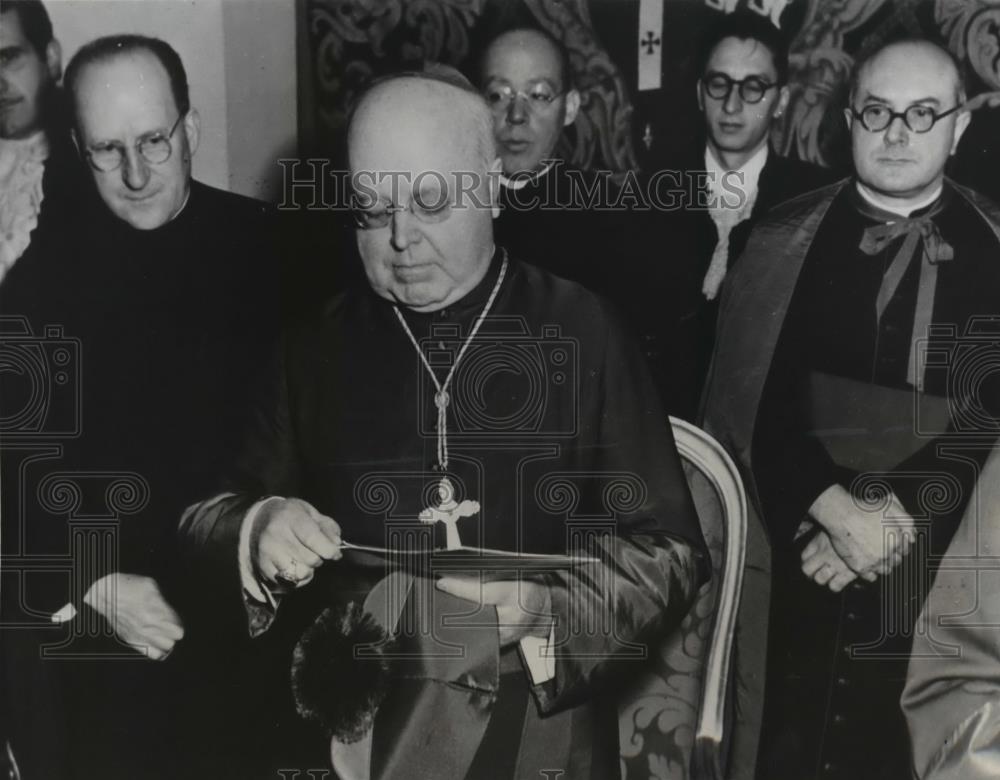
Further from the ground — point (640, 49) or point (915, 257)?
point (640, 49)

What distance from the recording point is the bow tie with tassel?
10.6 ft

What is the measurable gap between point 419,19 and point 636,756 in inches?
81.1

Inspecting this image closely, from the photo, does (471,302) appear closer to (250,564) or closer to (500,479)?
(500,479)

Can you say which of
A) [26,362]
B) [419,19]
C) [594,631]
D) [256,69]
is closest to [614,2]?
[419,19]

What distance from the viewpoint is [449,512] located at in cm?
317

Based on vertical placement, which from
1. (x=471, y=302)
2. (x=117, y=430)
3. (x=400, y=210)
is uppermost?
(x=400, y=210)

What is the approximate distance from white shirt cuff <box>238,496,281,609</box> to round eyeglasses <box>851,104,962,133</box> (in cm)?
187

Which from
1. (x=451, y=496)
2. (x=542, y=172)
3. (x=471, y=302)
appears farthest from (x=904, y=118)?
(x=451, y=496)

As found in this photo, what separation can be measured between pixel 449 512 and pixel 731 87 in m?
1.36

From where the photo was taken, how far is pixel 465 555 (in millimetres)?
3170

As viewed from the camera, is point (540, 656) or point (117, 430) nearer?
point (540, 656)

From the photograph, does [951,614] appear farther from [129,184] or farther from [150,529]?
[129,184]

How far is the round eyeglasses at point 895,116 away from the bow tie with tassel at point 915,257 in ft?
0.67

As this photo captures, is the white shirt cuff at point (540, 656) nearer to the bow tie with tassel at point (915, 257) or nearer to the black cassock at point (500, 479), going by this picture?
the black cassock at point (500, 479)
